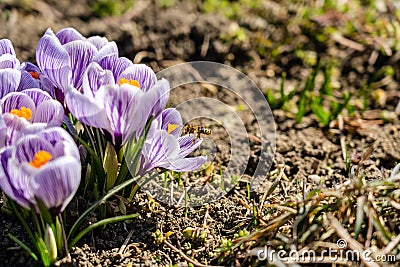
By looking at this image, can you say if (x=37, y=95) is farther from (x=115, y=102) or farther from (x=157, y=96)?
Result: (x=157, y=96)

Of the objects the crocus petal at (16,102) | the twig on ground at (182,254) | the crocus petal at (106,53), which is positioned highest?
the crocus petal at (106,53)

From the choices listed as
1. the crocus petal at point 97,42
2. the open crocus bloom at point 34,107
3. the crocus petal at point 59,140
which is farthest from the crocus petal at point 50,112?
the crocus petal at point 97,42

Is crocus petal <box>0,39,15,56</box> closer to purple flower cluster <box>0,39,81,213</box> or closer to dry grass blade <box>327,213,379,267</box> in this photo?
purple flower cluster <box>0,39,81,213</box>

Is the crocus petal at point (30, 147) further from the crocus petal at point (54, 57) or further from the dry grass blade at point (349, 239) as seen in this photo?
the dry grass blade at point (349, 239)

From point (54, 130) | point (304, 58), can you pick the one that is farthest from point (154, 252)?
point (304, 58)

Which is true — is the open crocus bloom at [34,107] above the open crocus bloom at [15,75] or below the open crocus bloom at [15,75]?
below

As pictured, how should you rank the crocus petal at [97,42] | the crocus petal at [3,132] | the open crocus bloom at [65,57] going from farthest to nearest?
the crocus petal at [97,42] → the open crocus bloom at [65,57] → the crocus petal at [3,132]
